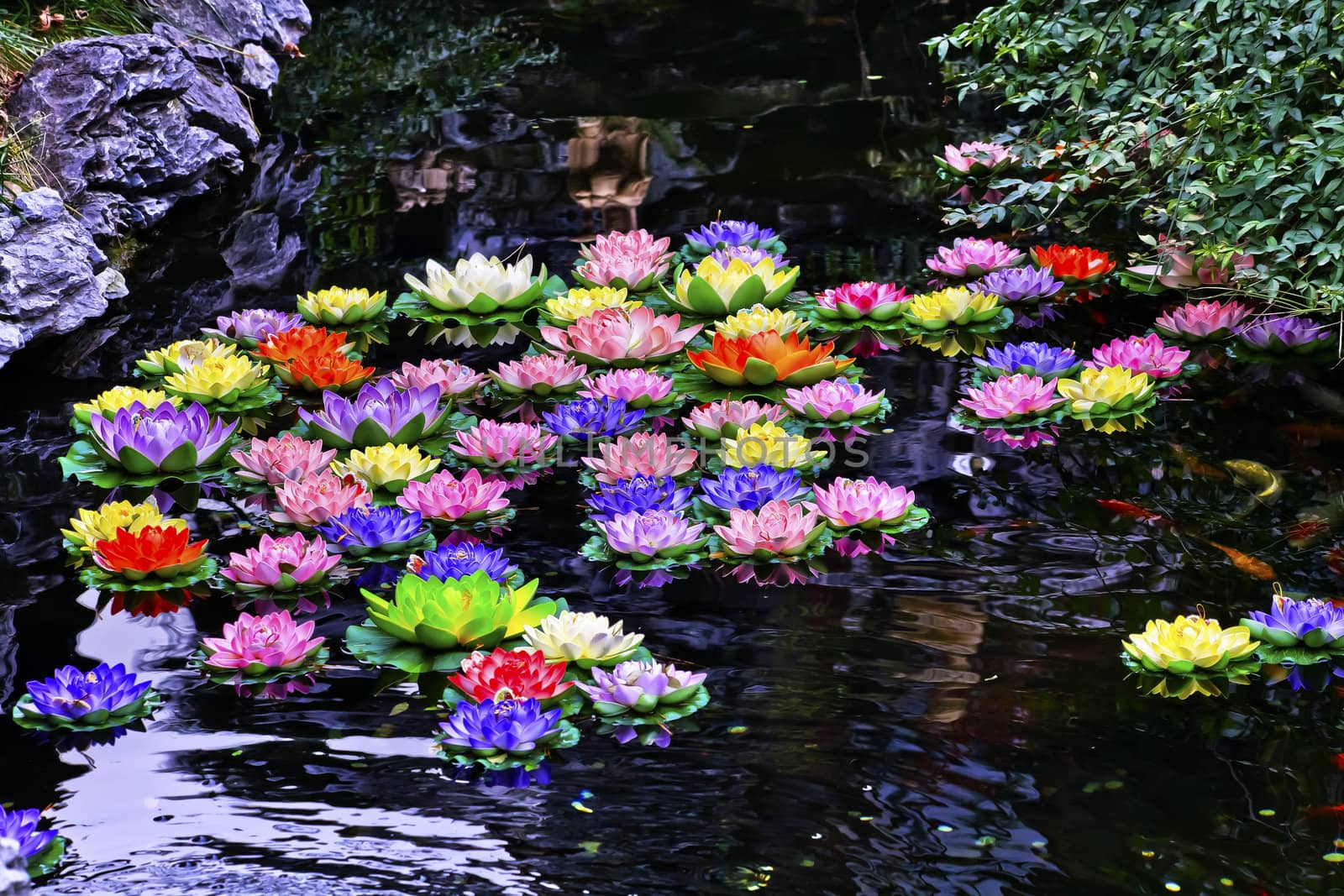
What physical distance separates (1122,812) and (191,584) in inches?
63.2

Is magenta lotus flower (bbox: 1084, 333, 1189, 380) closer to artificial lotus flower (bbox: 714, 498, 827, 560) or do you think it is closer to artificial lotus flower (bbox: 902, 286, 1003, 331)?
artificial lotus flower (bbox: 902, 286, 1003, 331)

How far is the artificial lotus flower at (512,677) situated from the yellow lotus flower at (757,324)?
1387 millimetres

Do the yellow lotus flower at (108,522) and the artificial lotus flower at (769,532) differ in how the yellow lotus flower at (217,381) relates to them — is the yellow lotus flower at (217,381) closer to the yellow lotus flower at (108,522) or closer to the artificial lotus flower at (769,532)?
the yellow lotus flower at (108,522)

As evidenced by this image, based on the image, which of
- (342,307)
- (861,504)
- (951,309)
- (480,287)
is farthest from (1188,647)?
(342,307)

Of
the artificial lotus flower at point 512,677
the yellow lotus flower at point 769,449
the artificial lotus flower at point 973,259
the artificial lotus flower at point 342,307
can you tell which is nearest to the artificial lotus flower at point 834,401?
the yellow lotus flower at point 769,449

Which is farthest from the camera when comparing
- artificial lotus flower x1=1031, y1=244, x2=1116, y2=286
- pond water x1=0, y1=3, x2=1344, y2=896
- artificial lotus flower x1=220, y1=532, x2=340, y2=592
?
artificial lotus flower x1=1031, y1=244, x2=1116, y2=286

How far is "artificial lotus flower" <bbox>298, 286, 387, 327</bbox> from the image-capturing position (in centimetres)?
352

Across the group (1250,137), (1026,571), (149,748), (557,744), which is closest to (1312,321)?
(1250,137)

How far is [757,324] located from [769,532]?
99 cm

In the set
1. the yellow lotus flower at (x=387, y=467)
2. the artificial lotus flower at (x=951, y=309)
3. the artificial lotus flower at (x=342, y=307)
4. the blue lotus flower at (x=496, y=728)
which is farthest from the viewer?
the artificial lotus flower at (x=342, y=307)

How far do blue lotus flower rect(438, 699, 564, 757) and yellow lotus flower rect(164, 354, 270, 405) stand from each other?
57.6 inches

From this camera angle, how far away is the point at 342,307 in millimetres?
3529

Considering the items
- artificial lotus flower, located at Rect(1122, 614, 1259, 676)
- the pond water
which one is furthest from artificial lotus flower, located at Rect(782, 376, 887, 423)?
artificial lotus flower, located at Rect(1122, 614, 1259, 676)

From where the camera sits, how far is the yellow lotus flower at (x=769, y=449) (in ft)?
8.86
